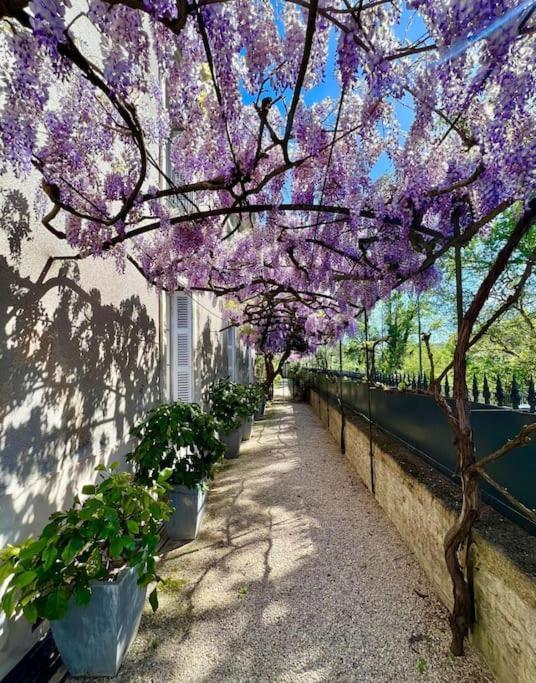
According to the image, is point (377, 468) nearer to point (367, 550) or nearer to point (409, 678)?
point (367, 550)

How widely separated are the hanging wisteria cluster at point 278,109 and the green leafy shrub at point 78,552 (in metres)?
1.61

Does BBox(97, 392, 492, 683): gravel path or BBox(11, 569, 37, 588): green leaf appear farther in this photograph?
BBox(97, 392, 492, 683): gravel path

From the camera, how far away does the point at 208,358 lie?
684 cm

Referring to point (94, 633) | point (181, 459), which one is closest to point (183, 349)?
point (181, 459)

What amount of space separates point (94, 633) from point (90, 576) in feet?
1.11

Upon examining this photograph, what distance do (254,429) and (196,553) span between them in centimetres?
575

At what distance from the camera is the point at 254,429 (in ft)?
28.9

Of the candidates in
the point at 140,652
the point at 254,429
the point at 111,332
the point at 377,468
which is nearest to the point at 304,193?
the point at 111,332

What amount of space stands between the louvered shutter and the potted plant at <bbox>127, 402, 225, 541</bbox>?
1.89 meters

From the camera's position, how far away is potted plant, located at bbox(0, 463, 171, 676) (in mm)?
1629

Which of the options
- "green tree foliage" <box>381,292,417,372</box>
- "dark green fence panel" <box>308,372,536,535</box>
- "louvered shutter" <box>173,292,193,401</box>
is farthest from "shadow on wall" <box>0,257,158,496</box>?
"green tree foliage" <box>381,292,417,372</box>

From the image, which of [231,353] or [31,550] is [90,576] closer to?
[31,550]

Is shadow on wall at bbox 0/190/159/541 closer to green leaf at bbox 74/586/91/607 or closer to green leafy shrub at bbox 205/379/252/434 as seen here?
green leaf at bbox 74/586/91/607

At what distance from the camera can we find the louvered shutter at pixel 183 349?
→ 531cm
